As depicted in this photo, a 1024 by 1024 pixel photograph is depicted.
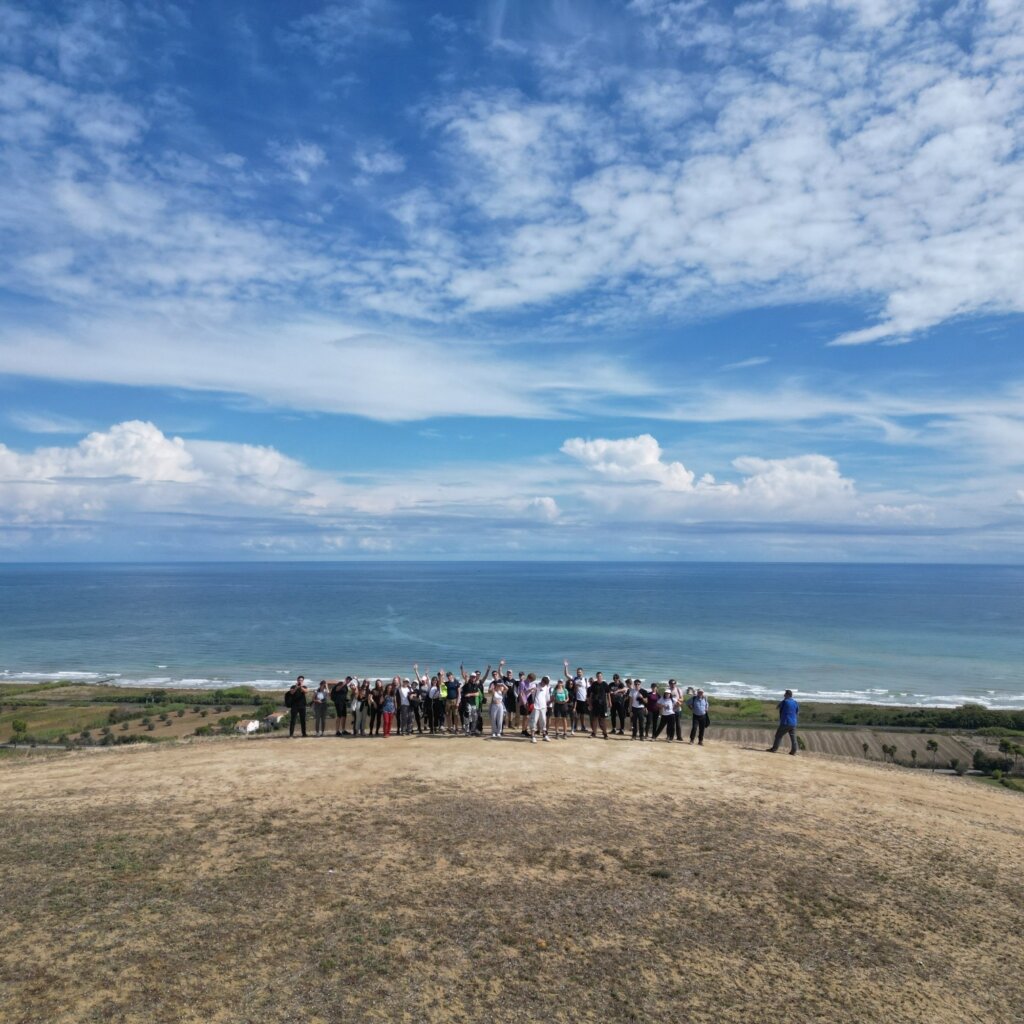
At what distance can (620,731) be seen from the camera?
78.7 feet

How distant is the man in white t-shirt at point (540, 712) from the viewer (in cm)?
2219

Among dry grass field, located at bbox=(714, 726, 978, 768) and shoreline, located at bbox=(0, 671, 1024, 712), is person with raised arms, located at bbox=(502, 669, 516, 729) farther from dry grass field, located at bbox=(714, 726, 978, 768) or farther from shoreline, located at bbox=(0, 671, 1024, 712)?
shoreline, located at bbox=(0, 671, 1024, 712)

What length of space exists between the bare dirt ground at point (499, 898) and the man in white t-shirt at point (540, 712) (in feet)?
14.0

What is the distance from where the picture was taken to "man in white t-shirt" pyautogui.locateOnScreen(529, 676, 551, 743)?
22188 millimetres

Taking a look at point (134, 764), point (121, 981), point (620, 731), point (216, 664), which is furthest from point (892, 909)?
point (216, 664)

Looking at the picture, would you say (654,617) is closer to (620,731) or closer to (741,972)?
(620,731)

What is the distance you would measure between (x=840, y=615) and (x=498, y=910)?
135 metres

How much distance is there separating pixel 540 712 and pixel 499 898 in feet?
36.3

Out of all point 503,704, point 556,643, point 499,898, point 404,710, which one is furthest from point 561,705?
point 556,643

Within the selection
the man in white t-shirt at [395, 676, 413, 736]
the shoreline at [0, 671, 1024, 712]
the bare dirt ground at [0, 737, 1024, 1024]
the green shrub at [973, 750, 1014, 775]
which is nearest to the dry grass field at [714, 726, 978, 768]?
the green shrub at [973, 750, 1014, 775]

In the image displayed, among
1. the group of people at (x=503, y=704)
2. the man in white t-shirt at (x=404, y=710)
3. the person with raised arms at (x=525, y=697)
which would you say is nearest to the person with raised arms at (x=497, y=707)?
the group of people at (x=503, y=704)

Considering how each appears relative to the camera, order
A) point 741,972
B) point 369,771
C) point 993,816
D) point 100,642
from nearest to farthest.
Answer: point 741,972, point 993,816, point 369,771, point 100,642

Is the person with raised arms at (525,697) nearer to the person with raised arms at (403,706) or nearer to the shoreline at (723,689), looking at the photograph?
the person with raised arms at (403,706)

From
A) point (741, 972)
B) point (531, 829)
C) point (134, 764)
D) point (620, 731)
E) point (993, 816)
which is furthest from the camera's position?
point (620, 731)
